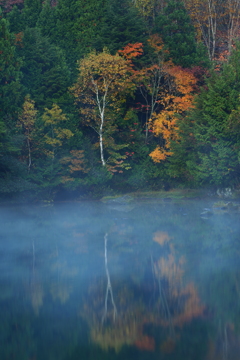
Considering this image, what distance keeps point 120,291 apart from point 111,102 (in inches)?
890

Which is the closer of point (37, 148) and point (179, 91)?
point (37, 148)

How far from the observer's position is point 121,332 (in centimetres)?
809

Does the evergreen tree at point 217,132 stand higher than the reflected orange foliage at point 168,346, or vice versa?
the evergreen tree at point 217,132

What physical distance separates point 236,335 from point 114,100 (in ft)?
81.0

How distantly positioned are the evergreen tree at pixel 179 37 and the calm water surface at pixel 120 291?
16.5 m

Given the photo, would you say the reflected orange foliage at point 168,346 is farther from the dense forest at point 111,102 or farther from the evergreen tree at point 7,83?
the evergreen tree at point 7,83

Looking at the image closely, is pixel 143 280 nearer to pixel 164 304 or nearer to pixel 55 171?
pixel 164 304

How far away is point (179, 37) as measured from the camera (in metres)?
32.9

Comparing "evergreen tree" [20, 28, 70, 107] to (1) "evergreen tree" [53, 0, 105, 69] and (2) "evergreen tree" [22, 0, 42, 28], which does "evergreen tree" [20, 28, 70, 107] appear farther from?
(2) "evergreen tree" [22, 0, 42, 28]

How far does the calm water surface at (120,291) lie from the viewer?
752 cm

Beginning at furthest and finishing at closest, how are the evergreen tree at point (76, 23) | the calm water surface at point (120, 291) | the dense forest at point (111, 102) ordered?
the evergreen tree at point (76, 23), the dense forest at point (111, 102), the calm water surface at point (120, 291)

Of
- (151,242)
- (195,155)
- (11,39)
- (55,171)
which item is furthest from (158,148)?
(151,242)

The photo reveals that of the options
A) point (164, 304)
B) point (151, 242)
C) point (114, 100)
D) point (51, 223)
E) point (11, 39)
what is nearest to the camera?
point (164, 304)

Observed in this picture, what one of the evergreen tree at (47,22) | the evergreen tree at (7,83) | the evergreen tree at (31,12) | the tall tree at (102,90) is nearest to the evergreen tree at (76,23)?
the evergreen tree at (47,22)
